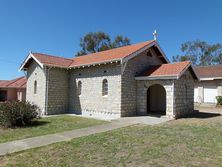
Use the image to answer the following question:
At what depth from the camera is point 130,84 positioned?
1572 cm

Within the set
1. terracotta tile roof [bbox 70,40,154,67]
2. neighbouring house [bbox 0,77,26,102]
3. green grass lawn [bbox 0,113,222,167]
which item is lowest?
green grass lawn [bbox 0,113,222,167]

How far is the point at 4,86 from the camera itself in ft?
100

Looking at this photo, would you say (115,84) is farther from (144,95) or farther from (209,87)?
(209,87)

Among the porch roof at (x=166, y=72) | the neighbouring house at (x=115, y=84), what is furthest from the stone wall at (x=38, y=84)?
the porch roof at (x=166, y=72)

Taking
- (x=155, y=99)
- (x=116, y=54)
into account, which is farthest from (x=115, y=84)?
(x=155, y=99)

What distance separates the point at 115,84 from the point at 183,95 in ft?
17.1

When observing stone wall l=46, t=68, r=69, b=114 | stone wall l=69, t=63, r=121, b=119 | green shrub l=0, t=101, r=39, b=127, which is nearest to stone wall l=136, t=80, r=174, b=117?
stone wall l=69, t=63, r=121, b=119

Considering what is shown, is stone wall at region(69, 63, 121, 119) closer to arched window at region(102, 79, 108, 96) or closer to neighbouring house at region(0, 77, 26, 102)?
arched window at region(102, 79, 108, 96)

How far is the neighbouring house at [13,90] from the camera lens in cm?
2979

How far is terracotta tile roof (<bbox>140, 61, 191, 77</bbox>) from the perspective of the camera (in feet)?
46.2

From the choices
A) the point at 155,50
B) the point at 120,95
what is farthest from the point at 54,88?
the point at 155,50

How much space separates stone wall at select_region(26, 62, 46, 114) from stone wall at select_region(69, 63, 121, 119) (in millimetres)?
2531

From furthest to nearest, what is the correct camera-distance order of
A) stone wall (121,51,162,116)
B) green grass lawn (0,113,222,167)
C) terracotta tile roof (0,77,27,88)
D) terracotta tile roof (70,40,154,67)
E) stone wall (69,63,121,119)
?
1. terracotta tile roof (0,77,27,88)
2. terracotta tile roof (70,40,154,67)
3. stone wall (69,63,121,119)
4. stone wall (121,51,162,116)
5. green grass lawn (0,113,222,167)

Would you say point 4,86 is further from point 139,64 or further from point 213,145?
point 213,145
